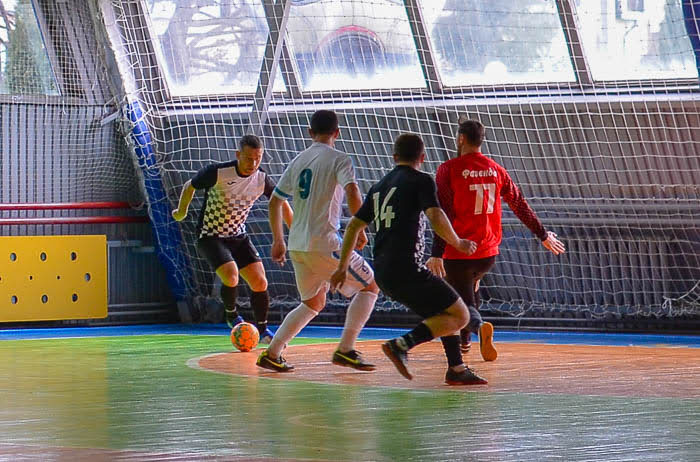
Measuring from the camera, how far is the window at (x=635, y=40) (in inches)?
447

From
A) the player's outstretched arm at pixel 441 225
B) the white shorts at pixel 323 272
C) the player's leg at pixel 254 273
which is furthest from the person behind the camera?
the player's leg at pixel 254 273

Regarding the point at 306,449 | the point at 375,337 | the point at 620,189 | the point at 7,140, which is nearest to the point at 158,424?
the point at 306,449

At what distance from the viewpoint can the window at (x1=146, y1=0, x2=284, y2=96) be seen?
1375 cm

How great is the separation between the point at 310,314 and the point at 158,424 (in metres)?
2.54

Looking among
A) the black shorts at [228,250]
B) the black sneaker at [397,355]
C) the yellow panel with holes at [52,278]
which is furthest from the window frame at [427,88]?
the black sneaker at [397,355]

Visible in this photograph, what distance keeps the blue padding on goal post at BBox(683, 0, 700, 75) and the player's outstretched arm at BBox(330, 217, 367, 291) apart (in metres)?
4.71

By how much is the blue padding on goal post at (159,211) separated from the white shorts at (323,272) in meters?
6.29

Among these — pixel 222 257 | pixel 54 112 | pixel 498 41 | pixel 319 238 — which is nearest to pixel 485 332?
pixel 319 238

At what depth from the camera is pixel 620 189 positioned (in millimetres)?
12188

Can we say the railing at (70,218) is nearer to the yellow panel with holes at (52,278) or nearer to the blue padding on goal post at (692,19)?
the yellow panel with holes at (52,278)

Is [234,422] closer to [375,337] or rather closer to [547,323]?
[375,337]

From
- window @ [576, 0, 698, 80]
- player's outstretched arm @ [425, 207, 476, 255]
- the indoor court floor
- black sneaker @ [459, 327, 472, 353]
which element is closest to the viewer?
the indoor court floor

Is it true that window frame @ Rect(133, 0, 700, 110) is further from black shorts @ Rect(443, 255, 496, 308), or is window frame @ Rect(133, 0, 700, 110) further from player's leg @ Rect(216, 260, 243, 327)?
black shorts @ Rect(443, 255, 496, 308)

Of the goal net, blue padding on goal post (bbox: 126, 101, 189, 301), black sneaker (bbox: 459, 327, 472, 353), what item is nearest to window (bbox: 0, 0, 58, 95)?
the goal net
